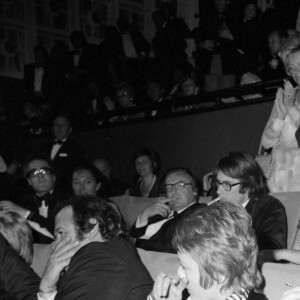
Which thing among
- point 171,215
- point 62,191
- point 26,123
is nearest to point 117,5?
point 26,123

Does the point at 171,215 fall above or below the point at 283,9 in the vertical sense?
below

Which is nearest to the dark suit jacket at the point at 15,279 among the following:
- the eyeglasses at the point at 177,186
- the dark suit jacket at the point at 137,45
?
the eyeglasses at the point at 177,186

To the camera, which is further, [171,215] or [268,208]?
[171,215]

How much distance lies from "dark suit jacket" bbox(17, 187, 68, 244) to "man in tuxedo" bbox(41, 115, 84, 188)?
1192mm

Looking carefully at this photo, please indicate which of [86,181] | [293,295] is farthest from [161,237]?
[293,295]

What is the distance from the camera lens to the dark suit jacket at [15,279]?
8.14 feet

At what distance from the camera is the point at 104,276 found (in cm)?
221

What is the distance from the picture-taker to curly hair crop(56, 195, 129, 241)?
2555 mm

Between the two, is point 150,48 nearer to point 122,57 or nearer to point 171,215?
point 122,57

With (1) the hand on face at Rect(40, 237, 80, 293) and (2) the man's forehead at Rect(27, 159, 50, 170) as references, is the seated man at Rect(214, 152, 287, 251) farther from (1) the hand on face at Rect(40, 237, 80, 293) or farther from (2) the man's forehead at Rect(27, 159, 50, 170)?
(2) the man's forehead at Rect(27, 159, 50, 170)

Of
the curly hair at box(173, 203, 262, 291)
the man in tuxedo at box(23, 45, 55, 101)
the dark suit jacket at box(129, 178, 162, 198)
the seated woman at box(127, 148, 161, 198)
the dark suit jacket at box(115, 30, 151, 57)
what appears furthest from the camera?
the man in tuxedo at box(23, 45, 55, 101)

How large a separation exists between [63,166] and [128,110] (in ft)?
2.96

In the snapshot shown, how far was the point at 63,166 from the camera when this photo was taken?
6.12 m

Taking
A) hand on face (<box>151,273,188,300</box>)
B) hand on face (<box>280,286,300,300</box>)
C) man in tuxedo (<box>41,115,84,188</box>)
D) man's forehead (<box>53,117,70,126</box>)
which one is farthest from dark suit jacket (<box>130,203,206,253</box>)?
man's forehead (<box>53,117,70,126</box>)
